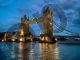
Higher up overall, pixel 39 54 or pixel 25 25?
pixel 25 25

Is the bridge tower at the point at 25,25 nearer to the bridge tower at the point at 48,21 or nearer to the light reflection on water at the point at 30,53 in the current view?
the bridge tower at the point at 48,21

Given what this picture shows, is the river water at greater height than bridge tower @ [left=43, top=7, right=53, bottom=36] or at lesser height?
lesser

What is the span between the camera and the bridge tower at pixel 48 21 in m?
118

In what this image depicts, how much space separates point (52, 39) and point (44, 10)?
A: 12.9 m

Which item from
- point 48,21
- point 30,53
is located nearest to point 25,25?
point 48,21

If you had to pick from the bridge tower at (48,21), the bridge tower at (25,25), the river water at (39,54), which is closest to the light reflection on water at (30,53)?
the river water at (39,54)

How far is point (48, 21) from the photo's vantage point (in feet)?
399

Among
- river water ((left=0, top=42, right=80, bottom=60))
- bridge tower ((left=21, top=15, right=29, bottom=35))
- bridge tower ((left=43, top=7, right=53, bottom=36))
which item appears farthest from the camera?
bridge tower ((left=21, top=15, right=29, bottom=35))

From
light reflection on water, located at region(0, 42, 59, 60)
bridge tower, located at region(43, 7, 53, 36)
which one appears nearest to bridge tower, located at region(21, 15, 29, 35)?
bridge tower, located at region(43, 7, 53, 36)

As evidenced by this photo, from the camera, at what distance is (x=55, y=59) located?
91.8 feet

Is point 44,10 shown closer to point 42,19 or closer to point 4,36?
point 42,19

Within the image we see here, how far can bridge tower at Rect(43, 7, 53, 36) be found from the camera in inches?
4634

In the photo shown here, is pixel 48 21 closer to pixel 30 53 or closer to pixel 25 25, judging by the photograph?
pixel 25 25

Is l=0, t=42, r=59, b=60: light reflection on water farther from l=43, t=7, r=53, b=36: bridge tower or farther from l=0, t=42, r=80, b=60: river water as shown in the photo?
l=43, t=7, r=53, b=36: bridge tower
